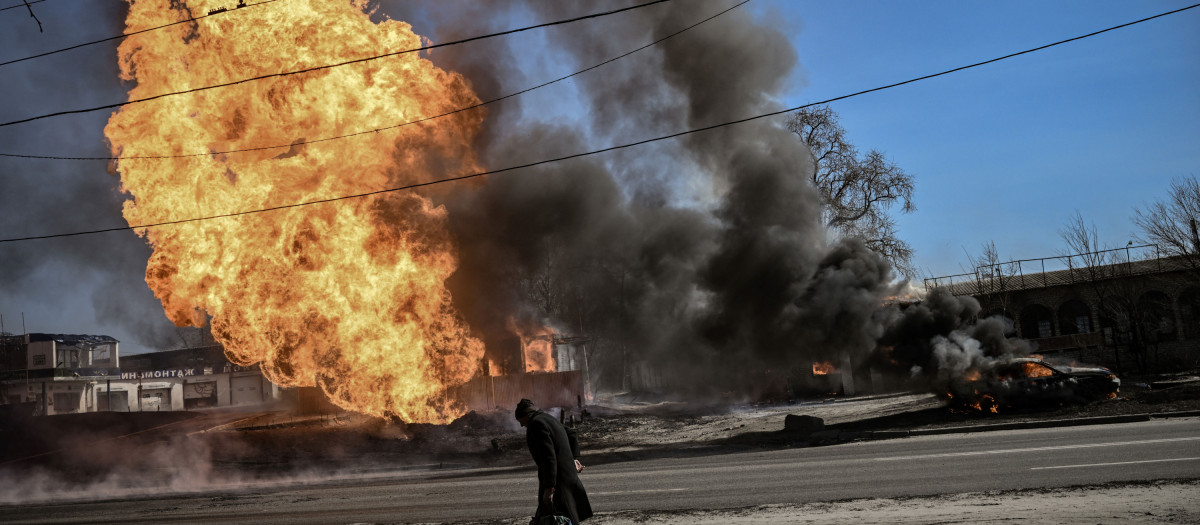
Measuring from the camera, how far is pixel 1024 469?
10.2 metres

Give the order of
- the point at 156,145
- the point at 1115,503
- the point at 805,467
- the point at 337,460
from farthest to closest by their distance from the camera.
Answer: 1. the point at 337,460
2. the point at 156,145
3. the point at 805,467
4. the point at 1115,503

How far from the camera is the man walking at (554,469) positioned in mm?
6324

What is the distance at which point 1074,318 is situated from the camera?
39.1m

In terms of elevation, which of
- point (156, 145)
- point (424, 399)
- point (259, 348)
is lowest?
point (424, 399)

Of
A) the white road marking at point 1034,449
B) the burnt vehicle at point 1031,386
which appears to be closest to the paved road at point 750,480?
the white road marking at point 1034,449

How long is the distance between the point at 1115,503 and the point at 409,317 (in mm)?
17847

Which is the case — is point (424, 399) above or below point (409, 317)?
below

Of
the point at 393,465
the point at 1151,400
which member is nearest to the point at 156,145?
the point at 393,465

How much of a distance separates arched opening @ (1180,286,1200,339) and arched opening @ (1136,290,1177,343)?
0.49 m

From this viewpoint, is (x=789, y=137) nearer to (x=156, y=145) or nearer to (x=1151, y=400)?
(x=1151, y=400)

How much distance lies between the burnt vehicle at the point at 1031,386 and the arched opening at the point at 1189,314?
2219 centimetres

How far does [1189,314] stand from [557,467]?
4099 centimetres

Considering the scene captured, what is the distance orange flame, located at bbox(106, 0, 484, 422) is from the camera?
58.2 ft

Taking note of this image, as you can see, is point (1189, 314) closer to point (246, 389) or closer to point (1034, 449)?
point (1034, 449)
